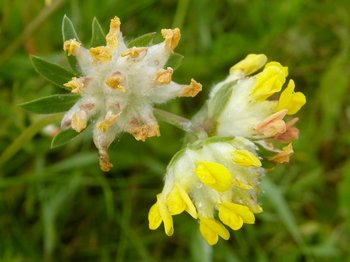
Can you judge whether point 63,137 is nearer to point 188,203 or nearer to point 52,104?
point 52,104

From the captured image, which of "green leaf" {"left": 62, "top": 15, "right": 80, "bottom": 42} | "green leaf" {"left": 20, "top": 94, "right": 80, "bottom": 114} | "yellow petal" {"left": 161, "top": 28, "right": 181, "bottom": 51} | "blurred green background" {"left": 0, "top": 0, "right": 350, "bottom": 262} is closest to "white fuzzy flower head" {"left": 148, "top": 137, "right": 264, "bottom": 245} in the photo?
"yellow petal" {"left": 161, "top": 28, "right": 181, "bottom": 51}

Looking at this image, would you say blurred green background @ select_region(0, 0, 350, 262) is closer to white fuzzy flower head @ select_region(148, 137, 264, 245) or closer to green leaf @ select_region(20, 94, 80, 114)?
green leaf @ select_region(20, 94, 80, 114)

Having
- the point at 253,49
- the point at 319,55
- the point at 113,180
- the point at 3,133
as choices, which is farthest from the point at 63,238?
the point at 319,55

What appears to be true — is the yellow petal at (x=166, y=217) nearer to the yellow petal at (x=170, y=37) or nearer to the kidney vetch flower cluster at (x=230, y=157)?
the kidney vetch flower cluster at (x=230, y=157)

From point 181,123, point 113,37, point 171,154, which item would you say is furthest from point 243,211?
point 171,154

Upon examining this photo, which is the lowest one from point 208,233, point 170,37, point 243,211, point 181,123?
point 208,233

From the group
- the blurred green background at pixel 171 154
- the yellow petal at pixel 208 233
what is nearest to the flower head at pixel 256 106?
the yellow petal at pixel 208 233
